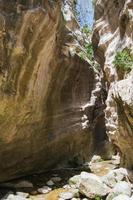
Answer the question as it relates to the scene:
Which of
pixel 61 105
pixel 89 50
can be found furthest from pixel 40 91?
pixel 89 50

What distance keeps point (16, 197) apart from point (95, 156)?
694 centimetres

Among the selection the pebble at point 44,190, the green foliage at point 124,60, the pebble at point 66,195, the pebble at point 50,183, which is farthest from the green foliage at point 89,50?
the pebble at point 66,195

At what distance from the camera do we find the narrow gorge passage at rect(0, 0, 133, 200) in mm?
11258

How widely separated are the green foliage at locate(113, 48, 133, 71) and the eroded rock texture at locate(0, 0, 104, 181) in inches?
87.9

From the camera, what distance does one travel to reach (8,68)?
11.3 m

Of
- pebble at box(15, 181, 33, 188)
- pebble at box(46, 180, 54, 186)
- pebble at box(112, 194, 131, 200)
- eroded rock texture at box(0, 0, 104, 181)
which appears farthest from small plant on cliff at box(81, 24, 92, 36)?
pebble at box(112, 194, 131, 200)

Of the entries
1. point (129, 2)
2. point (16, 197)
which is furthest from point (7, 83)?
point (129, 2)

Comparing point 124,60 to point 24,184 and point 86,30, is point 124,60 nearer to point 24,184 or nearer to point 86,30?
point 24,184

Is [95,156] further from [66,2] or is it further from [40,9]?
[40,9]

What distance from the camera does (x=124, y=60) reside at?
42.6 ft

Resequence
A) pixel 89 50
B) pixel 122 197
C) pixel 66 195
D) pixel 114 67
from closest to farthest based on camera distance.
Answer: pixel 122 197
pixel 66 195
pixel 114 67
pixel 89 50

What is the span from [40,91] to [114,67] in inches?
122

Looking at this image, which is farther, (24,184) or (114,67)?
(114,67)

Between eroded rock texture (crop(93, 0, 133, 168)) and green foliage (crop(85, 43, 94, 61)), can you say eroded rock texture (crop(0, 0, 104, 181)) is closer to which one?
green foliage (crop(85, 43, 94, 61))
